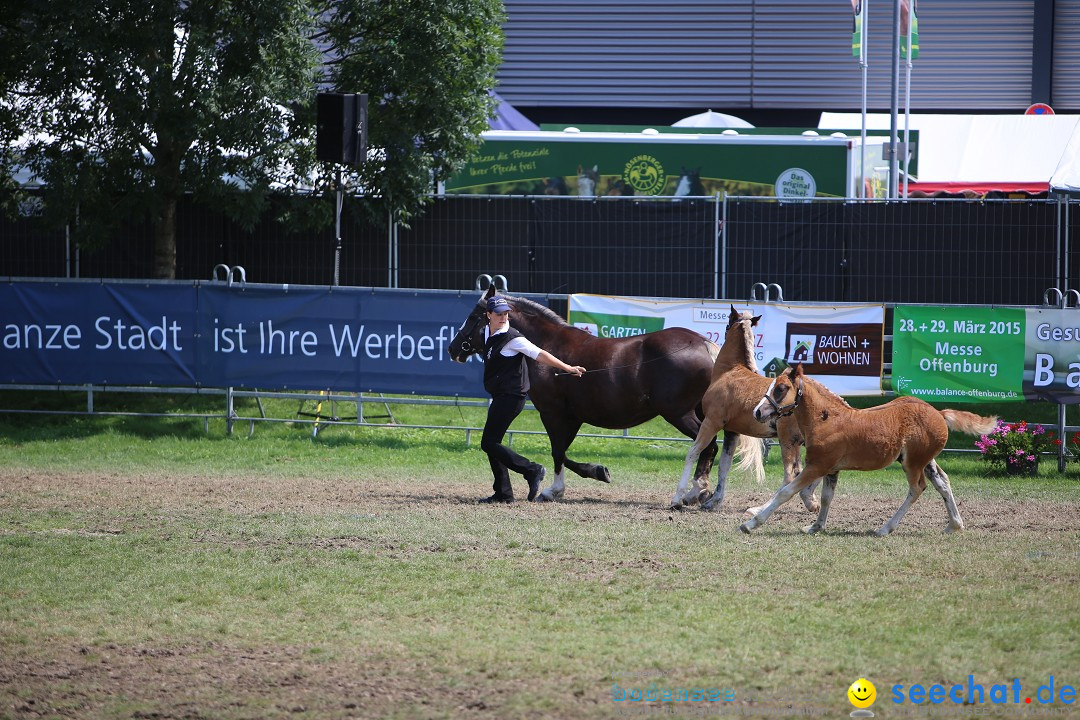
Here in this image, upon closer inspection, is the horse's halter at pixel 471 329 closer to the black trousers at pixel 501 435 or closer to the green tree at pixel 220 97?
the black trousers at pixel 501 435

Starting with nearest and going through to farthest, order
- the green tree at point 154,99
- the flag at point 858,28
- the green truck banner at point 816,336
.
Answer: the green truck banner at point 816,336 → the green tree at point 154,99 → the flag at point 858,28

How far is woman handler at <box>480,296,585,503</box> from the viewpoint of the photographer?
37.2ft

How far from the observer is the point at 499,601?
296 inches

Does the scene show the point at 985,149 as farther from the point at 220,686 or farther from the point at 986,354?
the point at 220,686

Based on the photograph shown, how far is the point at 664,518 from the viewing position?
34.4 ft

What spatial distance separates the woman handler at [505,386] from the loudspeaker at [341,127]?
3972mm

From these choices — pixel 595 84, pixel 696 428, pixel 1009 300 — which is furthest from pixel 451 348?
pixel 595 84

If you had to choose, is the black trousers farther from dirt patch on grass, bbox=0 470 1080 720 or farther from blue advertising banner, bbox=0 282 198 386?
blue advertising banner, bbox=0 282 198 386

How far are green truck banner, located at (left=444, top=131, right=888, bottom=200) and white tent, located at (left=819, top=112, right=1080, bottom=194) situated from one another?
5623mm

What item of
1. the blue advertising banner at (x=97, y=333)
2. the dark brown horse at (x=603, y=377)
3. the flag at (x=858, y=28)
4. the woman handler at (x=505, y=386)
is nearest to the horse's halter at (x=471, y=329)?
the dark brown horse at (x=603, y=377)

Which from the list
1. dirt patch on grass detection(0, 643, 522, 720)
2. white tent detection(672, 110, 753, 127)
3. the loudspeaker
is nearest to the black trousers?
the loudspeaker

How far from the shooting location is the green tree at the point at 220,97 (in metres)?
15.6

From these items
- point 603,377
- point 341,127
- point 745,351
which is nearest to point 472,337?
point 603,377

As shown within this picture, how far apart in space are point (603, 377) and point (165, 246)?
841cm
